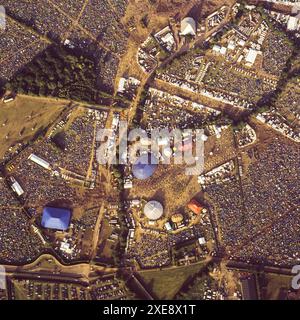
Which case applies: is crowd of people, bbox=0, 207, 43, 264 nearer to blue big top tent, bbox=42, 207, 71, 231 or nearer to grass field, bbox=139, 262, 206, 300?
blue big top tent, bbox=42, 207, 71, 231

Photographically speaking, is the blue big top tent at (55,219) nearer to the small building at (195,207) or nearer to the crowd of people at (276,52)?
the small building at (195,207)

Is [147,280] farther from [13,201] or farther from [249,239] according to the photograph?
[13,201]

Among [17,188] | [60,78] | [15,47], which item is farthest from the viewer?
[15,47]

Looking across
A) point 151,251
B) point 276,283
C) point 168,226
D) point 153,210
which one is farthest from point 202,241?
point 276,283

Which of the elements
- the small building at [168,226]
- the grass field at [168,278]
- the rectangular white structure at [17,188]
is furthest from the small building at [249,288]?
the rectangular white structure at [17,188]

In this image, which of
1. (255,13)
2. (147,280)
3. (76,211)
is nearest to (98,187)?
(76,211)

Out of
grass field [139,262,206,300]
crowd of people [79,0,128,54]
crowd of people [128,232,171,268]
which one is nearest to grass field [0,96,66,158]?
crowd of people [79,0,128,54]

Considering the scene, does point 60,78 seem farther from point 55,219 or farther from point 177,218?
point 177,218
